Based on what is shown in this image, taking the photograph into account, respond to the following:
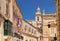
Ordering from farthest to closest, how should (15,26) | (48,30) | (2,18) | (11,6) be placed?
(48,30)
(15,26)
(11,6)
(2,18)

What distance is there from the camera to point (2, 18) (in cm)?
2238

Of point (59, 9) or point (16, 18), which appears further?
point (16, 18)

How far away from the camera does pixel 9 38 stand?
976 inches

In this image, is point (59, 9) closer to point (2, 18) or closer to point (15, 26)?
point (2, 18)

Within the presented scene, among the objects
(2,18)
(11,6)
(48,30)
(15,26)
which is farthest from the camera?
(48,30)

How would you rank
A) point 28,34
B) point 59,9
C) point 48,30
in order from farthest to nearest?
1. point 48,30
2. point 28,34
3. point 59,9

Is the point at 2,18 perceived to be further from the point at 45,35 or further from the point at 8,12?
the point at 45,35

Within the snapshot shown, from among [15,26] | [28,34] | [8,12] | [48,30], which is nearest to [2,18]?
[8,12]

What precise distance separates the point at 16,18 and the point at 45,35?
669 inches

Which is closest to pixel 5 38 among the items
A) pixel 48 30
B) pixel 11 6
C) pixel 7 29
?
pixel 7 29

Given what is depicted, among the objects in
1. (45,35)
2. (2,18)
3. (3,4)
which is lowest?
(45,35)

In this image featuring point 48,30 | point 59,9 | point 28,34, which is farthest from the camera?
point 48,30

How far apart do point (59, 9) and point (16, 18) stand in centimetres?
1971

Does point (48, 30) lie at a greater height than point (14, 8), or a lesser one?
lesser
